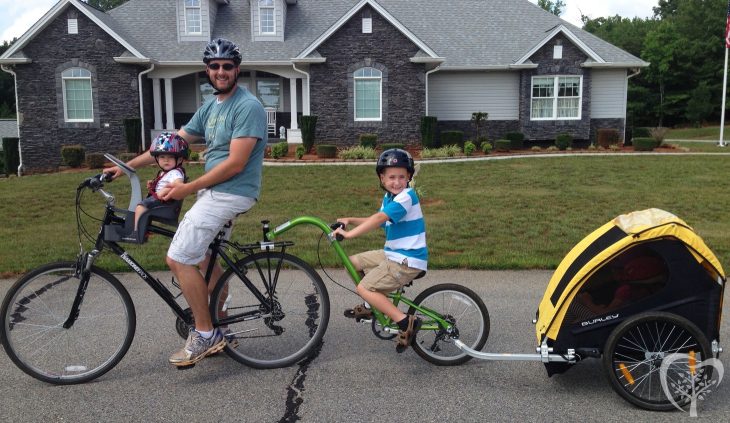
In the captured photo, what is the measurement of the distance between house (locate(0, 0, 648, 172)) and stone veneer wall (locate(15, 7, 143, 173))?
0.12ft

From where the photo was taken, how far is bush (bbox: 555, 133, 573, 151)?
24359 millimetres

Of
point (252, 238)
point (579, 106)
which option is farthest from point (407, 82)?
point (252, 238)

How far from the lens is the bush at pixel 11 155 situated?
23578mm

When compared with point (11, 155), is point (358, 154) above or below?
above

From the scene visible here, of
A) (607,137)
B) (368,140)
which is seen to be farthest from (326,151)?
(607,137)

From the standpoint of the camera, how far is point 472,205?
1196 centimetres

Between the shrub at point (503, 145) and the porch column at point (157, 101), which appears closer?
the shrub at point (503, 145)

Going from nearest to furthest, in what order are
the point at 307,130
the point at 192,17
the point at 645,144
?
the point at 307,130 < the point at 645,144 < the point at 192,17

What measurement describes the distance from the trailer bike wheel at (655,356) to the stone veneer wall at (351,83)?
20.8m

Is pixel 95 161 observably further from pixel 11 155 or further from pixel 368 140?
pixel 368 140

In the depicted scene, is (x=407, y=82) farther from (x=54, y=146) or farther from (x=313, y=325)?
(x=313, y=325)

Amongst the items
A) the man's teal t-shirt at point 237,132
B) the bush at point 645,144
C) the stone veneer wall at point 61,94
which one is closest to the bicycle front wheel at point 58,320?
the man's teal t-shirt at point 237,132

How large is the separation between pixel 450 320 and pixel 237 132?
2.01m

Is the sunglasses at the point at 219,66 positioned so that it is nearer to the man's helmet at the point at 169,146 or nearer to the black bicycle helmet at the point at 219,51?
the black bicycle helmet at the point at 219,51
